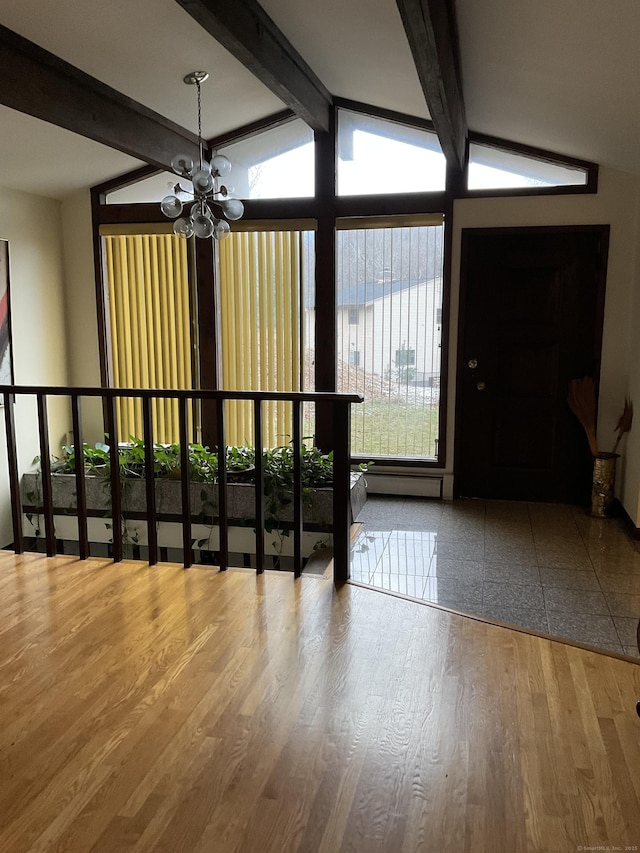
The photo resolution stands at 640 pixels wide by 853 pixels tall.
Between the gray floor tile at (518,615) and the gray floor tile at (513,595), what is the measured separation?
0.02m

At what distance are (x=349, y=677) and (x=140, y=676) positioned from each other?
683 mm

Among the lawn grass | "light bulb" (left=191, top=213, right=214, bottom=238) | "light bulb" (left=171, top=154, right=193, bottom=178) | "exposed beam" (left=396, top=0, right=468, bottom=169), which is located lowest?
the lawn grass

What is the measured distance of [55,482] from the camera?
4.59 meters

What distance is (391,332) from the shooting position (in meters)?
5.06

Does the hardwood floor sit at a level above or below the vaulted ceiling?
below

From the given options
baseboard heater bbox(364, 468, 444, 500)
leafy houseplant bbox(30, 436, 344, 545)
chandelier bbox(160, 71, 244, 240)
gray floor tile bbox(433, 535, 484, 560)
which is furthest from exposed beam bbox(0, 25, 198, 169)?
gray floor tile bbox(433, 535, 484, 560)

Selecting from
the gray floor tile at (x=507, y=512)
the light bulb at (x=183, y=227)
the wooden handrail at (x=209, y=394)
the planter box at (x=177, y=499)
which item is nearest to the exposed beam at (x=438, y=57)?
the wooden handrail at (x=209, y=394)

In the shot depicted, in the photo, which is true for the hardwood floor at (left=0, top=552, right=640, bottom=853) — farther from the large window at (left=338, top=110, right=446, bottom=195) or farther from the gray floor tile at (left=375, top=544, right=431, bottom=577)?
the large window at (left=338, top=110, right=446, bottom=195)

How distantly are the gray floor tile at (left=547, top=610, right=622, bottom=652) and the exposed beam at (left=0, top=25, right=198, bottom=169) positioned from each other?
351 centimetres

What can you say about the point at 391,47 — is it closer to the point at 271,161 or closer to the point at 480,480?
the point at 271,161

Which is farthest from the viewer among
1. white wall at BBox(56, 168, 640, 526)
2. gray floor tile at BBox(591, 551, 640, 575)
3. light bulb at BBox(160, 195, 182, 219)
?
white wall at BBox(56, 168, 640, 526)

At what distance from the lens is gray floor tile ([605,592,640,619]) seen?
2.94 metres

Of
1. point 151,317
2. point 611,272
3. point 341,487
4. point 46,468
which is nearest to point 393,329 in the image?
point 611,272

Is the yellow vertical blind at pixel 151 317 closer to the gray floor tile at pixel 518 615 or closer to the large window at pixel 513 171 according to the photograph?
the large window at pixel 513 171
